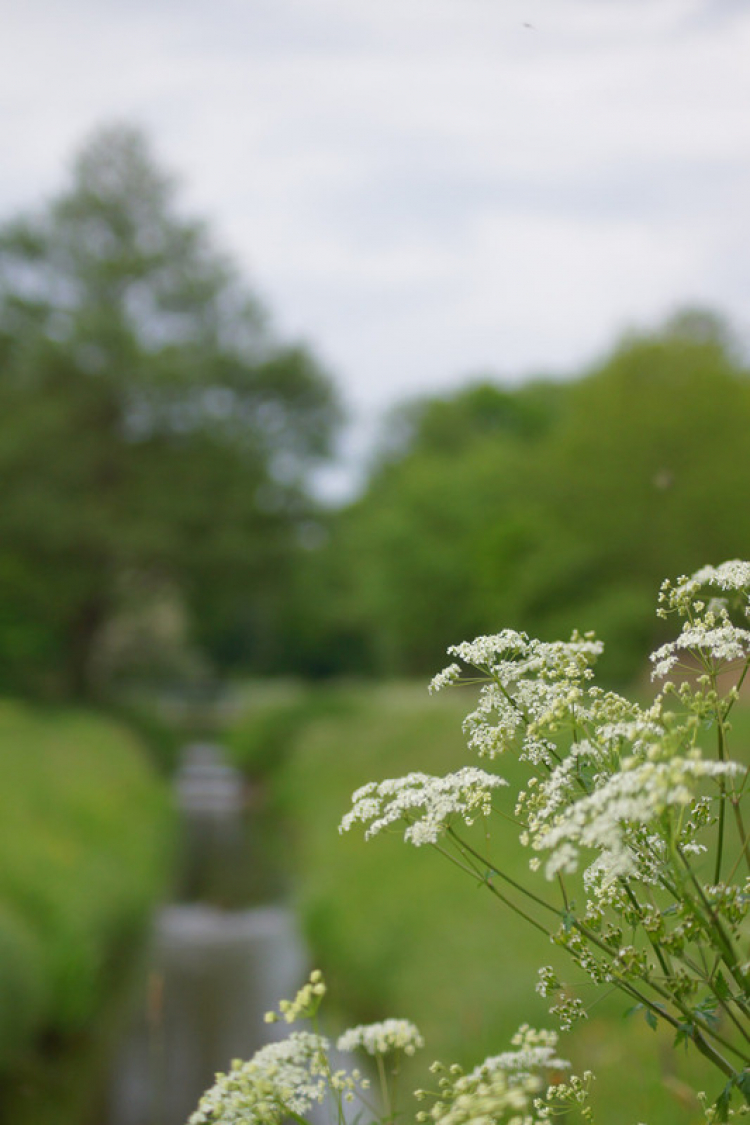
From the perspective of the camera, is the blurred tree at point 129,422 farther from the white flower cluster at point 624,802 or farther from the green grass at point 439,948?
the white flower cluster at point 624,802

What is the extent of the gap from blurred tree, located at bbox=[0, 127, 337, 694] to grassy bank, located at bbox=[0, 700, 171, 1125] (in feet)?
23.3

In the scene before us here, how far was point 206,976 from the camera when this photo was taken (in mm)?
11477

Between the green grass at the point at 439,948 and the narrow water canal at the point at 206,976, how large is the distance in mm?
600

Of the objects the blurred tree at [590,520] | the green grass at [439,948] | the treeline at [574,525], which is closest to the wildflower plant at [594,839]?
the green grass at [439,948]

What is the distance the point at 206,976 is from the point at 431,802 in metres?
10.3

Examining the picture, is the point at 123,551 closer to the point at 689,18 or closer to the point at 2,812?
the point at 2,812

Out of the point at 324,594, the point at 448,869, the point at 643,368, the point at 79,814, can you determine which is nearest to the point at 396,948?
the point at 448,869

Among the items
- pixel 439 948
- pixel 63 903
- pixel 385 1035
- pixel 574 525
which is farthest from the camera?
pixel 574 525

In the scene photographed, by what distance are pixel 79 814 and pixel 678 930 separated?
13668mm

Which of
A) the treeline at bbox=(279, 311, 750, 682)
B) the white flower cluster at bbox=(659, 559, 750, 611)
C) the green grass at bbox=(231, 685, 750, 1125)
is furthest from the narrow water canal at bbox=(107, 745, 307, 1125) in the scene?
the treeline at bbox=(279, 311, 750, 682)

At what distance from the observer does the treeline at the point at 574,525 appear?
1420 cm

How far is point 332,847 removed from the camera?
563 inches

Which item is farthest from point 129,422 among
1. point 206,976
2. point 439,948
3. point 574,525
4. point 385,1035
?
point 385,1035

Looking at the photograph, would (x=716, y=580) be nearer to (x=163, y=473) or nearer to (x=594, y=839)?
(x=594, y=839)
